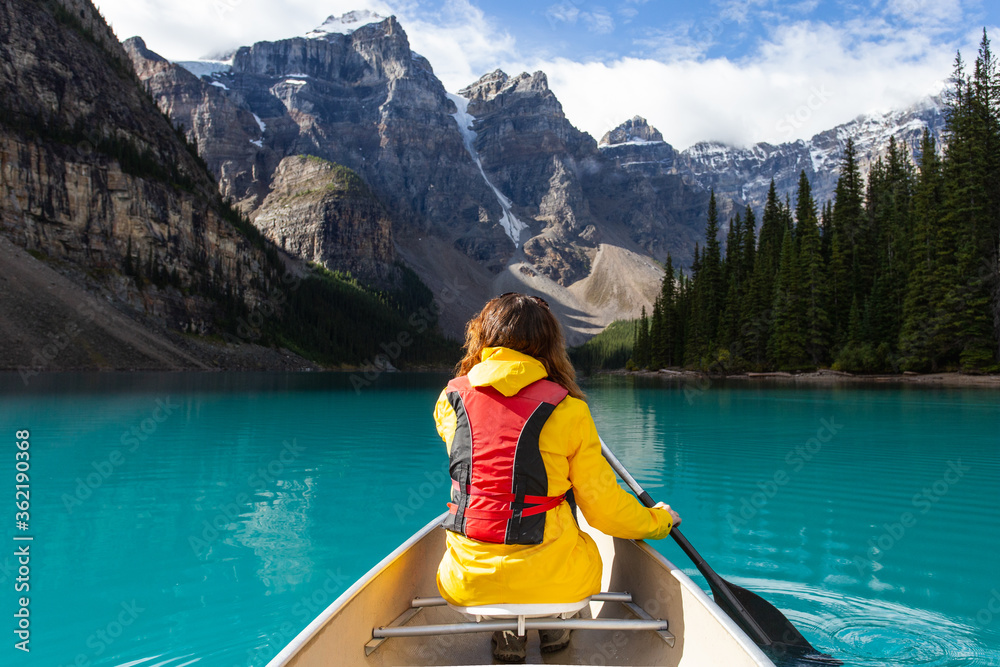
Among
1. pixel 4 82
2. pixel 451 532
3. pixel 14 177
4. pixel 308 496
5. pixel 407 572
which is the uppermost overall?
pixel 4 82

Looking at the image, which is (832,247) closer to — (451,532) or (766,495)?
(766,495)

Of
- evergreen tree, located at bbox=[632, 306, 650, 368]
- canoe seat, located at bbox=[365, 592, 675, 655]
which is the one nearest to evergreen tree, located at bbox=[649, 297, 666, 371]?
evergreen tree, located at bbox=[632, 306, 650, 368]

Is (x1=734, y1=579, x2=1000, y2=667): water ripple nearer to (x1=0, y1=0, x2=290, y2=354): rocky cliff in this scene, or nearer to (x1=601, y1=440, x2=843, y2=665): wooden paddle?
(x1=601, y1=440, x2=843, y2=665): wooden paddle

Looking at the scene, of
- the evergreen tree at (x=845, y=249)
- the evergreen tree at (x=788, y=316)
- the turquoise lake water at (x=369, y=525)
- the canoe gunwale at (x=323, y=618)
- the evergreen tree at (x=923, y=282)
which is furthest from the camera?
the evergreen tree at (x=788, y=316)

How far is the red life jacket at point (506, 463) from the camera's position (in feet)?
11.6

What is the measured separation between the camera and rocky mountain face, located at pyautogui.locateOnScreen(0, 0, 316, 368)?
76.0 metres

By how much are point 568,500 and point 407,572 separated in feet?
5.20

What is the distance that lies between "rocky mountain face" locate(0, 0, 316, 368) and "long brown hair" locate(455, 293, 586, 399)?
7861cm

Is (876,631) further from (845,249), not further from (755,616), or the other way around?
(845,249)

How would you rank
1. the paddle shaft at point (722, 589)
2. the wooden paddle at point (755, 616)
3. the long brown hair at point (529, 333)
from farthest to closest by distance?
the wooden paddle at point (755, 616), the paddle shaft at point (722, 589), the long brown hair at point (529, 333)

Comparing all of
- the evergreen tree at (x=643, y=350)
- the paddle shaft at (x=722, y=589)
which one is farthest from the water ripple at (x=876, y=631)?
the evergreen tree at (x=643, y=350)

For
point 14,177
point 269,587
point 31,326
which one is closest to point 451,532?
point 269,587

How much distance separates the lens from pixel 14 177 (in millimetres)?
86250

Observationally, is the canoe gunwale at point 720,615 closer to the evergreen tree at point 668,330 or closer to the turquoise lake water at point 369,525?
the turquoise lake water at point 369,525
